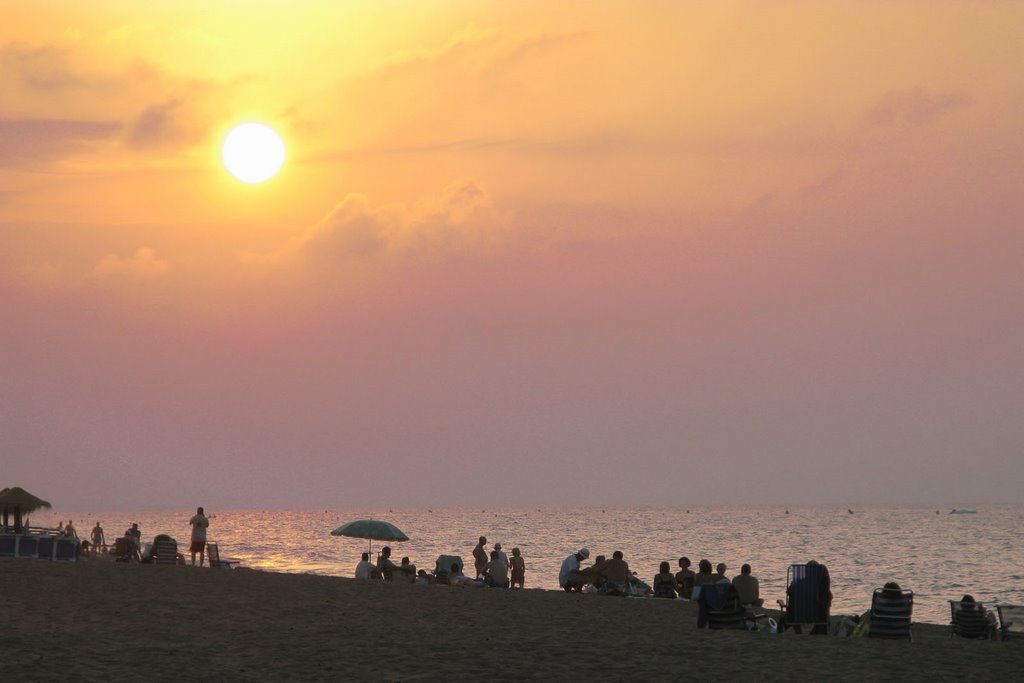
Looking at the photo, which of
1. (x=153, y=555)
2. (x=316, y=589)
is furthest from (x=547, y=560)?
(x=316, y=589)

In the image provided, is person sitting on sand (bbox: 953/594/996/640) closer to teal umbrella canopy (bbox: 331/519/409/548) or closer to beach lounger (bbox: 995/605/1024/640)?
beach lounger (bbox: 995/605/1024/640)

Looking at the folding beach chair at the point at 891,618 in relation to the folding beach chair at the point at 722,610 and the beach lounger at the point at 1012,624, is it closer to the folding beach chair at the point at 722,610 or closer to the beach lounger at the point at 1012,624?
the folding beach chair at the point at 722,610

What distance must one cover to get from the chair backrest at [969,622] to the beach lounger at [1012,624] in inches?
31.9

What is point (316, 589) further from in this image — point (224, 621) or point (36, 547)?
point (36, 547)

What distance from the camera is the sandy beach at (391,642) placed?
13500mm

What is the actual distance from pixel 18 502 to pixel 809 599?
1016 inches

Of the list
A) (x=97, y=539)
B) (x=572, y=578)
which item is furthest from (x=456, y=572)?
(x=97, y=539)

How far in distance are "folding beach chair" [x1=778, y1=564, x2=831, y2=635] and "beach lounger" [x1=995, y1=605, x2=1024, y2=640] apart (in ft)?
10.4

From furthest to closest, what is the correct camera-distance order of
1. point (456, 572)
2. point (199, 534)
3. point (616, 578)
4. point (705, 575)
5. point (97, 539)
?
point (97, 539) < point (199, 534) < point (456, 572) < point (616, 578) < point (705, 575)

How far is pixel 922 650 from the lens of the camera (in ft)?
52.0

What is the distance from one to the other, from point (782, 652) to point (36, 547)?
21.4 metres

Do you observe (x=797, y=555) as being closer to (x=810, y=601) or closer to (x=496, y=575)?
(x=496, y=575)

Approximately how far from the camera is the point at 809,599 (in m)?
18.9

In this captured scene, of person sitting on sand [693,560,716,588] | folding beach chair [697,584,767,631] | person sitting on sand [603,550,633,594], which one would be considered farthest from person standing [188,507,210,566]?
folding beach chair [697,584,767,631]
